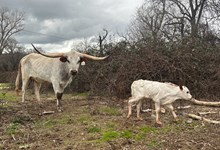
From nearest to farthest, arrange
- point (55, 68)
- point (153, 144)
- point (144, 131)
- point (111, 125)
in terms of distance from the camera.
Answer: point (153, 144) < point (144, 131) < point (111, 125) < point (55, 68)

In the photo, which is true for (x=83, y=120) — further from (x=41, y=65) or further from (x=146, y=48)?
(x=146, y=48)

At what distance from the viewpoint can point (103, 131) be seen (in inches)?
273

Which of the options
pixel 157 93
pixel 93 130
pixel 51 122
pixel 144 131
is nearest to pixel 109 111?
pixel 51 122

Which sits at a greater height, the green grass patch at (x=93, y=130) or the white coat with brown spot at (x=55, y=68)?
the white coat with brown spot at (x=55, y=68)

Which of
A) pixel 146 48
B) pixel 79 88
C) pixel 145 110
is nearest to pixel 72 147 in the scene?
pixel 145 110

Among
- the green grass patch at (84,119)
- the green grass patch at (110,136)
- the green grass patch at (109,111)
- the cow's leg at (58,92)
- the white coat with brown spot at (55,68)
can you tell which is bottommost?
the green grass patch at (110,136)

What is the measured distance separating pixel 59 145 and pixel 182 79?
5801 mm

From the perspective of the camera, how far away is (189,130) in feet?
23.1

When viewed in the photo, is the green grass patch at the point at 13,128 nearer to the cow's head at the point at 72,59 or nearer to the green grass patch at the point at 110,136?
the green grass patch at the point at 110,136

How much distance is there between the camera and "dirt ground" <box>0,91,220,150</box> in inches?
240

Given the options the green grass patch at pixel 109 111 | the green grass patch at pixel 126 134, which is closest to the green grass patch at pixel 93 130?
the green grass patch at pixel 126 134

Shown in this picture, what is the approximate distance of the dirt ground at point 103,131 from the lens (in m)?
6.11

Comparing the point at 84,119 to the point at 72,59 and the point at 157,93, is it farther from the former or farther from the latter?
the point at 72,59

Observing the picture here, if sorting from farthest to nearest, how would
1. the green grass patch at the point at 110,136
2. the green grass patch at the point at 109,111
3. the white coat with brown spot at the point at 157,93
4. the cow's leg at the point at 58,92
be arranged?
the cow's leg at the point at 58,92 < the green grass patch at the point at 109,111 < the white coat with brown spot at the point at 157,93 < the green grass patch at the point at 110,136
